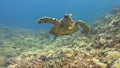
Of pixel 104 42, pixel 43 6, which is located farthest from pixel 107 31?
pixel 43 6

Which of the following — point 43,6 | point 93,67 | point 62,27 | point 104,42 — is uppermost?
point 43,6

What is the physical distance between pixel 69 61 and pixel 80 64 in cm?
49

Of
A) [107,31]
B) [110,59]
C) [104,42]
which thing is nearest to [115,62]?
[110,59]

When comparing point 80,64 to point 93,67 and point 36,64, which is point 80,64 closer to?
point 93,67

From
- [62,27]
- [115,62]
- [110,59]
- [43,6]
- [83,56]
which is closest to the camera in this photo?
[115,62]

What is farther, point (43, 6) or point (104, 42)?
point (43, 6)

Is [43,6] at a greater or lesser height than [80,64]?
greater

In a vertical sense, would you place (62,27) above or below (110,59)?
above

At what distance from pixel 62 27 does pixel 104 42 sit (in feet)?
5.98

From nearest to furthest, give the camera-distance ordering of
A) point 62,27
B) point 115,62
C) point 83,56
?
point 115,62 → point 83,56 → point 62,27

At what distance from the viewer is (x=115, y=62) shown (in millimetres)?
8008

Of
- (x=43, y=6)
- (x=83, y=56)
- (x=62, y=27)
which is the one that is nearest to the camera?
(x=83, y=56)

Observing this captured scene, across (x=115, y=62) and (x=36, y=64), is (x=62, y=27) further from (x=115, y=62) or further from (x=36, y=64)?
(x=115, y=62)

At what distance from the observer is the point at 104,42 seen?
1047 cm
